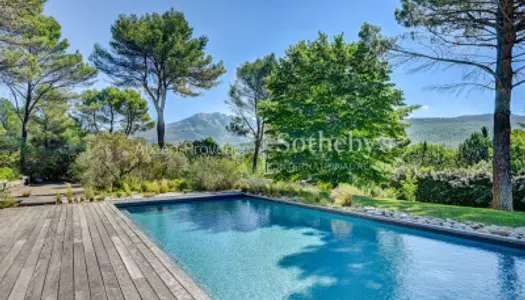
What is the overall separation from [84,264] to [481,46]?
10.4 m

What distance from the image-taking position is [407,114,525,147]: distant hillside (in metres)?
31.7

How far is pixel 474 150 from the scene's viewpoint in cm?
1856

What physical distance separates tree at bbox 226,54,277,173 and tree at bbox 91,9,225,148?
94.6 inches

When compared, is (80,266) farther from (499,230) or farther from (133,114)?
(133,114)

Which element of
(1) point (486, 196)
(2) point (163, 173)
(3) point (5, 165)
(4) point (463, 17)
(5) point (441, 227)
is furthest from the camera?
(3) point (5, 165)

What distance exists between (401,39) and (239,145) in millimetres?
13240

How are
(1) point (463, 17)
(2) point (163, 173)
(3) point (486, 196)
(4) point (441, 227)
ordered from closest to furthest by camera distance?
(4) point (441, 227) < (1) point (463, 17) < (3) point (486, 196) < (2) point (163, 173)

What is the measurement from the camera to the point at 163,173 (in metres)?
13.2

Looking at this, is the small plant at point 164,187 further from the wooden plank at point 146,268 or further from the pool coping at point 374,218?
the wooden plank at point 146,268

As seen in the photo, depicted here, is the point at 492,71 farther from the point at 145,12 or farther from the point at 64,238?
the point at 145,12

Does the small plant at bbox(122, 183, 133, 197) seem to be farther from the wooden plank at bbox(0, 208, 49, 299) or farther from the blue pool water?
the wooden plank at bbox(0, 208, 49, 299)

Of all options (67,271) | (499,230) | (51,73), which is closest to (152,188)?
(67,271)

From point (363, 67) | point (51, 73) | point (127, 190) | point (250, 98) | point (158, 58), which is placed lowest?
point (127, 190)

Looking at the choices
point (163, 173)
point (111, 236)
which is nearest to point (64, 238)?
point (111, 236)
